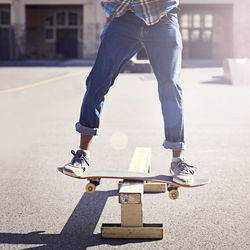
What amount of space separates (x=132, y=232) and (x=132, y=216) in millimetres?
90

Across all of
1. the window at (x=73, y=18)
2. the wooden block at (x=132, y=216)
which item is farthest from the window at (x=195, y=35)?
the wooden block at (x=132, y=216)

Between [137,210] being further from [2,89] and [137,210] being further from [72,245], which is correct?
[2,89]

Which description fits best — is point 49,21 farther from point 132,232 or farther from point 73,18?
point 132,232

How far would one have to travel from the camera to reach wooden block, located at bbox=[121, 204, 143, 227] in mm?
3031

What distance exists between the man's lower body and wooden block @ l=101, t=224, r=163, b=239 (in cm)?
49

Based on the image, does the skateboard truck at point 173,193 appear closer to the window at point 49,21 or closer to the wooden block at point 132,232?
the wooden block at point 132,232

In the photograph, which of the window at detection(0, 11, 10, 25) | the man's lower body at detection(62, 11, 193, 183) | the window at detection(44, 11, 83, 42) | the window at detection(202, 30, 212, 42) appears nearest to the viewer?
the man's lower body at detection(62, 11, 193, 183)

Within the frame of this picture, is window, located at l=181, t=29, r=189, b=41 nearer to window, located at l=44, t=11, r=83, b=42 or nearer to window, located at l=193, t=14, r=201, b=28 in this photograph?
window, located at l=193, t=14, r=201, b=28

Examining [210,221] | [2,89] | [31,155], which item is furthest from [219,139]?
[2,89]

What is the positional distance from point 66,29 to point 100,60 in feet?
106

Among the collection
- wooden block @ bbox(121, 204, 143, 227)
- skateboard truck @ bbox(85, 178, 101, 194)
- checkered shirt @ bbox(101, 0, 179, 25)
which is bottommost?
wooden block @ bbox(121, 204, 143, 227)

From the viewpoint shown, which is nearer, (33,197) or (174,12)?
(174,12)

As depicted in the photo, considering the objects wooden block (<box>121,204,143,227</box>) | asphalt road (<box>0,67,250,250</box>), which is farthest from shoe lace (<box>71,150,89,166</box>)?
wooden block (<box>121,204,143,227</box>)

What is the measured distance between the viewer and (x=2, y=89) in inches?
518
